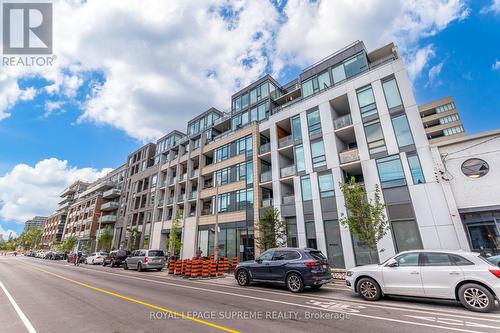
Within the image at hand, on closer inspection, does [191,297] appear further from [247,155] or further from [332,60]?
[332,60]

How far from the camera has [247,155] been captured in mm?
26000

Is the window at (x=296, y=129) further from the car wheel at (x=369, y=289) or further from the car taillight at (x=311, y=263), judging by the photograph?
the car wheel at (x=369, y=289)

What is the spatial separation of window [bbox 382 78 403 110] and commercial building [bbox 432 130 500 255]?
4.49m

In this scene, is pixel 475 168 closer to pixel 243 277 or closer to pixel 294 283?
pixel 294 283

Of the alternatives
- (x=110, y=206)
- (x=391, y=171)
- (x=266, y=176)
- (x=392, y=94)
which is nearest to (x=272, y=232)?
(x=266, y=176)

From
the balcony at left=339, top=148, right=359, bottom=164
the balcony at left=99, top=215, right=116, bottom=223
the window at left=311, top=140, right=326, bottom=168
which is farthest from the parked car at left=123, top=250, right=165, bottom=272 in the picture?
the balcony at left=99, top=215, right=116, bottom=223

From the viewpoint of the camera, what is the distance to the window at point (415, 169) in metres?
15.1

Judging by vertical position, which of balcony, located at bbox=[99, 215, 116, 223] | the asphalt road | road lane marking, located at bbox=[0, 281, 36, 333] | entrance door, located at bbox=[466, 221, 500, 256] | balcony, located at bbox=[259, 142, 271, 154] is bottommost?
the asphalt road

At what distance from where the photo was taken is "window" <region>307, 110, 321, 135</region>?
2111 cm

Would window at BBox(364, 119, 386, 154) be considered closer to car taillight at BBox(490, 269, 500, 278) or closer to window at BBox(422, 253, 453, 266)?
window at BBox(422, 253, 453, 266)

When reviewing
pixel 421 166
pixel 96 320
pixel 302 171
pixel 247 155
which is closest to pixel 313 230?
pixel 302 171

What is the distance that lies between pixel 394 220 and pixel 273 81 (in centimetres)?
2042

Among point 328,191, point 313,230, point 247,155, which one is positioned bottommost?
point 313,230

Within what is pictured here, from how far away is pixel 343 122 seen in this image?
A: 778 inches
